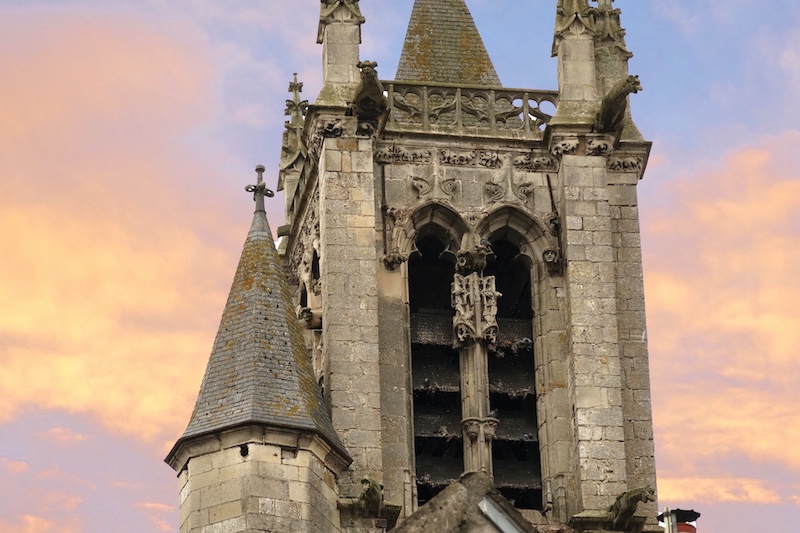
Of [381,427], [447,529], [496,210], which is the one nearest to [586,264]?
[496,210]

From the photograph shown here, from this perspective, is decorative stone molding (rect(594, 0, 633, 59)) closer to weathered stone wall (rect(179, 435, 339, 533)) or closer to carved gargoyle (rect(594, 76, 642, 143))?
carved gargoyle (rect(594, 76, 642, 143))

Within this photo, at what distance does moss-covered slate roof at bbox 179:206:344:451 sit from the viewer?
1088 inches

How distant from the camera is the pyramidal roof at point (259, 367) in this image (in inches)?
1088

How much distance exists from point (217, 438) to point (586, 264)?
5.51m

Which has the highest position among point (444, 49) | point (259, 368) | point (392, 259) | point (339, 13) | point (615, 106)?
point (444, 49)

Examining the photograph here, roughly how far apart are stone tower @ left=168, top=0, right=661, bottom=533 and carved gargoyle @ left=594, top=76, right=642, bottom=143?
0.12 ft

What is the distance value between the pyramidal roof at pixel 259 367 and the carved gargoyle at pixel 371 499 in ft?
1.72

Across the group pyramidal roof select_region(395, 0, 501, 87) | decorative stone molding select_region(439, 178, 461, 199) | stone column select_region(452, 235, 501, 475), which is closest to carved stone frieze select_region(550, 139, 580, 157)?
decorative stone molding select_region(439, 178, 461, 199)

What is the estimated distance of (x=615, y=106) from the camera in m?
30.8

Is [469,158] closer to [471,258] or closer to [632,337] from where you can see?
[471,258]

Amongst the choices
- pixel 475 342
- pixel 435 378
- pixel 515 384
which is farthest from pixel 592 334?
pixel 435 378

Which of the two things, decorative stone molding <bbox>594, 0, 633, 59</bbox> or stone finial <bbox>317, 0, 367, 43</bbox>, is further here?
decorative stone molding <bbox>594, 0, 633, 59</bbox>

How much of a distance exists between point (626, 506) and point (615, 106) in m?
5.26

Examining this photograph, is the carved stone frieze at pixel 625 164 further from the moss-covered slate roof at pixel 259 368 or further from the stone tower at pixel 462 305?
the moss-covered slate roof at pixel 259 368
